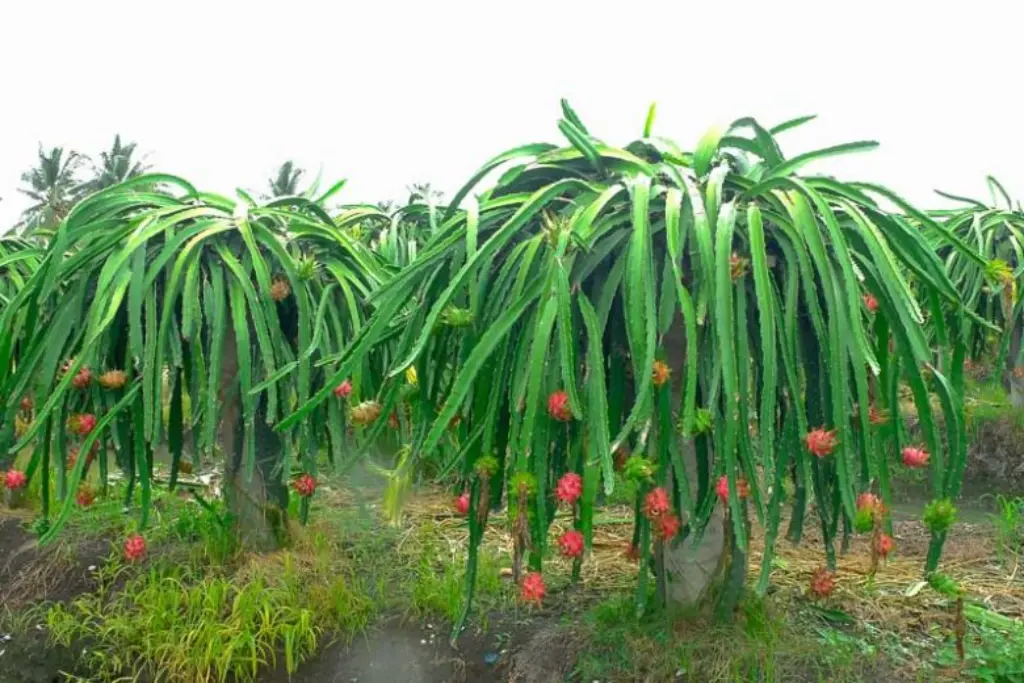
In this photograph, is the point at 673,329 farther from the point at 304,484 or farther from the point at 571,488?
the point at 304,484

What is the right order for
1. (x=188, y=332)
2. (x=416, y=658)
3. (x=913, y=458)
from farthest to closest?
(x=416, y=658) → (x=188, y=332) → (x=913, y=458)

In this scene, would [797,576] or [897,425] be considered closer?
[897,425]

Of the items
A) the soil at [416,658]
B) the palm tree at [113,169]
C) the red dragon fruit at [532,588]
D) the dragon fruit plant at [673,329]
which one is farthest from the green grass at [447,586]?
the palm tree at [113,169]

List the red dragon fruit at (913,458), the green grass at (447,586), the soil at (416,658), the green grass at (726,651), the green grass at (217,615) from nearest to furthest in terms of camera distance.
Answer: the red dragon fruit at (913,458), the green grass at (726,651), the soil at (416,658), the green grass at (217,615), the green grass at (447,586)

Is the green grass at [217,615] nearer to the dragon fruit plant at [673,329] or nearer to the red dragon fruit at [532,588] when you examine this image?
the dragon fruit plant at [673,329]

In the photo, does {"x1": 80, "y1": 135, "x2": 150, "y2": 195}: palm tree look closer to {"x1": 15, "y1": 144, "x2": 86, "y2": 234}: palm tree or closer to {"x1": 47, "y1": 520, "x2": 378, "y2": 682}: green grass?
{"x1": 15, "y1": 144, "x2": 86, "y2": 234}: palm tree

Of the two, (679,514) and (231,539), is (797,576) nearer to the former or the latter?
(679,514)

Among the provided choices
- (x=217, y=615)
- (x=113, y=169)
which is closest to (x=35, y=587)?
(x=217, y=615)

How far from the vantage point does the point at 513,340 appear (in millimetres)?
2146

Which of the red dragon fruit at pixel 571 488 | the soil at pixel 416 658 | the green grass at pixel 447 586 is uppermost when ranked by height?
the red dragon fruit at pixel 571 488

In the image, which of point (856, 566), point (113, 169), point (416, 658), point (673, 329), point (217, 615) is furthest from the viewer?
point (113, 169)

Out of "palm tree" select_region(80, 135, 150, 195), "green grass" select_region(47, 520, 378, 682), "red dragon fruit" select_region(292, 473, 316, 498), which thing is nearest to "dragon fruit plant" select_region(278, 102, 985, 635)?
"red dragon fruit" select_region(292, 473, 316, 498)

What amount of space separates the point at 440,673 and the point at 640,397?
1458 mm

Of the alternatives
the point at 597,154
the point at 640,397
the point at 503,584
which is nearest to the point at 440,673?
the point at 503,584
